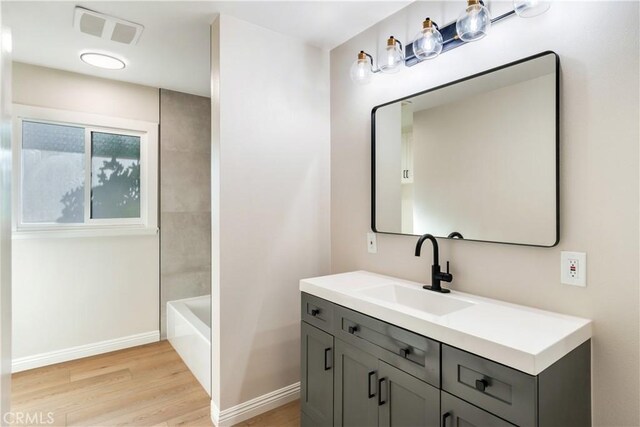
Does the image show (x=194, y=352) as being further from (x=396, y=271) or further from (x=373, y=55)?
(x=373, y=55)

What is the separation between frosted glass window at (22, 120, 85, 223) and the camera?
2748 mm

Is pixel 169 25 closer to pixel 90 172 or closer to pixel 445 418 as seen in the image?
pixel 90 172

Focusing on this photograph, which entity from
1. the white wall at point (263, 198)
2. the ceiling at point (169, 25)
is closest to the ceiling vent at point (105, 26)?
the ceiling at point (169, 25)

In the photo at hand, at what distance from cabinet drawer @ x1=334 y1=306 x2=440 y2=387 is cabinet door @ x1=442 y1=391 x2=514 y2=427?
69mm

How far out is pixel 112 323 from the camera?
306 centimetres

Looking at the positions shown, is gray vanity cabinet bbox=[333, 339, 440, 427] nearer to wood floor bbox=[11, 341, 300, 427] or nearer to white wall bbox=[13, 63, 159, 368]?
wood floor bbox=[11, 341, 300, 427]

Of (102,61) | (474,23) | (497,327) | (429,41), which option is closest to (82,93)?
(102,61)

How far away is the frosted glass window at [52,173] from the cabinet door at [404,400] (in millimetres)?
2883

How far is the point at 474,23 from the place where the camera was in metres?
1.47

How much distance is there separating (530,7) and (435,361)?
1407 millimetres

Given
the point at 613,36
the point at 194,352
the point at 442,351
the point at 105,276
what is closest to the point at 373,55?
the point at 613,36

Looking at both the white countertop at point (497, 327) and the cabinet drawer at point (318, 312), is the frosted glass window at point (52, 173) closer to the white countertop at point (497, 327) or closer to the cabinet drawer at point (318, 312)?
the cabinet drawer at point (318, 312)

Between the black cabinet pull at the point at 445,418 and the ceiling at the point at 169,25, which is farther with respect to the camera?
the ceiling at the point at 169,25

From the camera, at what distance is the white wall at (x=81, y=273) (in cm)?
270
